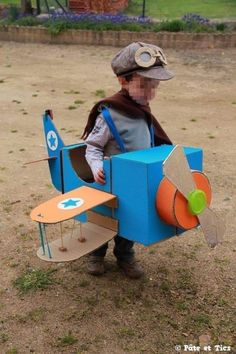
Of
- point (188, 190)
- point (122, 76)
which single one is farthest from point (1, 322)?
point (122, 76)

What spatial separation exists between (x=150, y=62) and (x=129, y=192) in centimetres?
59

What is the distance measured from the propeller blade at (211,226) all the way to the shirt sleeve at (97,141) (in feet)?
1.84

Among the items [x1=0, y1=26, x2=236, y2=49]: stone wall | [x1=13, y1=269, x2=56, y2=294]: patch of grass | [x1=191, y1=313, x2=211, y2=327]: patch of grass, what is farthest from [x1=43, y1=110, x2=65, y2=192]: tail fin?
[x1=0, y1=26, x2=236, y2=49]: stone wall

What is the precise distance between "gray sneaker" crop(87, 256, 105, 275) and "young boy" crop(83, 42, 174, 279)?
63 cm

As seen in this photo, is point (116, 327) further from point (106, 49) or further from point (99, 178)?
point (106, 49)

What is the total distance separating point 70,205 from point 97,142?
388 mm

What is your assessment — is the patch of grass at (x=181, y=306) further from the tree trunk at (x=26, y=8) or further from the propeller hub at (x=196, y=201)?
the tree trunk at (x=26, y=8)

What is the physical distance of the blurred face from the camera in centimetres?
250

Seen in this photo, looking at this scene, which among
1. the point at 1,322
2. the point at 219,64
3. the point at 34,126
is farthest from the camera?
the point at 219,64

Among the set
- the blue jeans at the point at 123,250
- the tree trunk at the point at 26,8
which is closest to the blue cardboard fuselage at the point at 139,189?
the blue jeans at the point at 123,250

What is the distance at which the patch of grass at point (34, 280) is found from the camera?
2.93 metres

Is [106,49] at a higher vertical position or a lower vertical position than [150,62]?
lower

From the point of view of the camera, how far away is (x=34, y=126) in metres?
6.27

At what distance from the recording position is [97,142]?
263 centimetres
